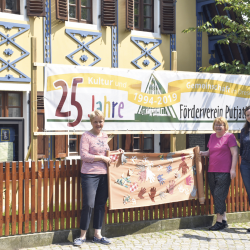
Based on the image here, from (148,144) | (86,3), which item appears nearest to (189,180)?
(148,144)

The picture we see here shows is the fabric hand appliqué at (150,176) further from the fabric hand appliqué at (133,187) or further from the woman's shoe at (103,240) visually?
the woman's shoe at (103,240)

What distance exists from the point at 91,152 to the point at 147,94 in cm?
219

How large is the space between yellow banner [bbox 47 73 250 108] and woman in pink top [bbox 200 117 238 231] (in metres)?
1.44

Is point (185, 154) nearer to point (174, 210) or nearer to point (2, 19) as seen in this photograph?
point (174, 210)

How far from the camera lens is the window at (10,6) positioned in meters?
9.85

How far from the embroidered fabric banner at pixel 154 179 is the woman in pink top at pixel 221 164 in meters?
0.29

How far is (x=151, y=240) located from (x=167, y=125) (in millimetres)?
2373

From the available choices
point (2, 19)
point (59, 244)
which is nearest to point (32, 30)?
point (2, 19)

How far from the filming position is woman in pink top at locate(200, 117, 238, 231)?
6.29 meters

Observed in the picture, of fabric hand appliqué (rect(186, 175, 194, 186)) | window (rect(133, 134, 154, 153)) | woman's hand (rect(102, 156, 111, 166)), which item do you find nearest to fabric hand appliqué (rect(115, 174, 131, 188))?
woman's hand (rect(102, 156, 111, 166))

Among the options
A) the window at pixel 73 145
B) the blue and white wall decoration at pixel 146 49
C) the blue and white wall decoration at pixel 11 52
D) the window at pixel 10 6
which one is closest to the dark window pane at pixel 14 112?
the blue and white wall decoration at pixel 11 52

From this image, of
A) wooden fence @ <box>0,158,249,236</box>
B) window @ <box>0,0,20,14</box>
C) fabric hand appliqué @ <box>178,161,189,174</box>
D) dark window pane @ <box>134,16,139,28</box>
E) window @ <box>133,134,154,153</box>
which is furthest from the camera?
dark window pane @ <box>134,16,139,28</box>

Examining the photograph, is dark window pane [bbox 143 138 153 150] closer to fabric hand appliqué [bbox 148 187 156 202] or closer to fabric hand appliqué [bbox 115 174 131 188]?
fabric hand appliqué [bbox 148 187 156 202]

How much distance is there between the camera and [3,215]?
547 centimetres
